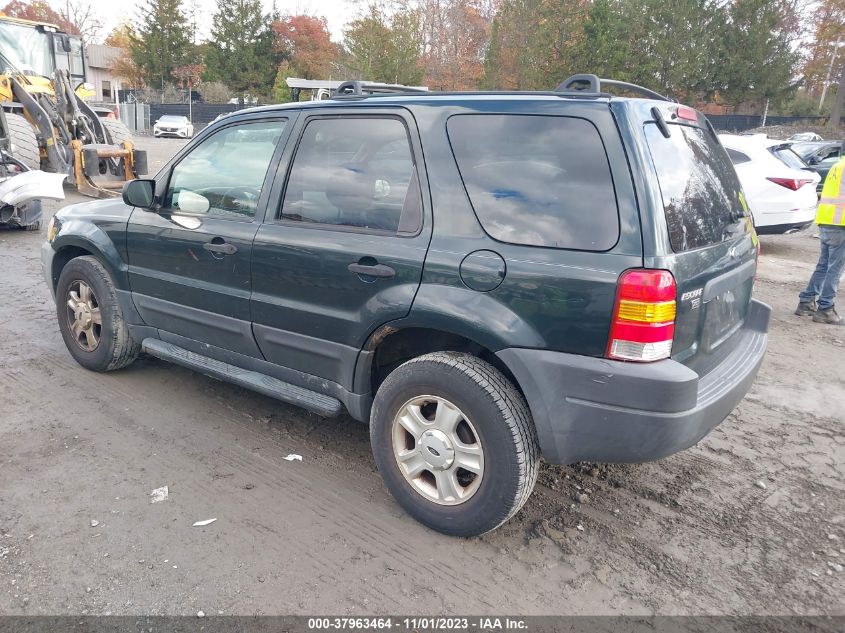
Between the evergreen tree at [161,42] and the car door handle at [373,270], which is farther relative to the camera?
the evergreen tree at [161,42]

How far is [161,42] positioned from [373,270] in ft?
183

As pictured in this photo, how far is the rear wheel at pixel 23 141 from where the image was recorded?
11078mm

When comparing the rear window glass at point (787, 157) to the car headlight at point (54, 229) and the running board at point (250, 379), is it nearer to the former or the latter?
the running board at point (250, 379)

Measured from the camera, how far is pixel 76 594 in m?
2.51

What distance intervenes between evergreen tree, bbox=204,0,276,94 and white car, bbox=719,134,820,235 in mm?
44974

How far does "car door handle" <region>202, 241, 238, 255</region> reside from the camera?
11.5 ft

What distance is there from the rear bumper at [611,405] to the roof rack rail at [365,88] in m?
1.70

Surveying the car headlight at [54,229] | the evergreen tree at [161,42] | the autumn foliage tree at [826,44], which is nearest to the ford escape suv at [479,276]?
the car headlight at [54,229]

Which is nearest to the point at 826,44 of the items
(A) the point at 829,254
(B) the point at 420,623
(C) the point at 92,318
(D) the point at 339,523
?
(A) the point at 829,254

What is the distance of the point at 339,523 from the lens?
9.87 ft

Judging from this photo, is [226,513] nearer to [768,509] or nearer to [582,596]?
[582,596]

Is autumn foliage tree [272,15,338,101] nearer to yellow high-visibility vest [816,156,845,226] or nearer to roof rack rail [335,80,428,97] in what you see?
yellow high-visibility vest [816,156,845,226]

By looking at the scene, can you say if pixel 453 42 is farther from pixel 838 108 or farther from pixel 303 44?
pixel 838 108

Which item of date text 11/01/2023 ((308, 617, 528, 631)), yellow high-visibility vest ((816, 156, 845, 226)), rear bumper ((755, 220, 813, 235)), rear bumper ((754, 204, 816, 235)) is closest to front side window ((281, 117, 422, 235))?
date text 11/01/2023 ((308, 617, 528, 631))
